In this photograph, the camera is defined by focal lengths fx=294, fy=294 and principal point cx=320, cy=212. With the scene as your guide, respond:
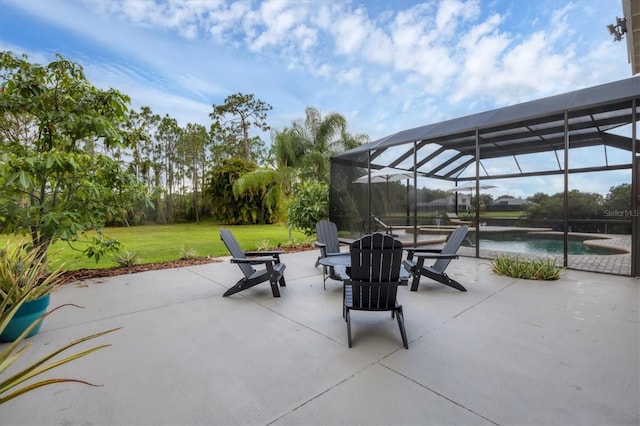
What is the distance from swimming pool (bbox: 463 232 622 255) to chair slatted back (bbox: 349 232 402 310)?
18.4 ft

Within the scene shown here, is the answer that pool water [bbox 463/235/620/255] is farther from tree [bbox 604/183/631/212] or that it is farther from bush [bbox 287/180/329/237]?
bush [bbox 287/180/329/237]

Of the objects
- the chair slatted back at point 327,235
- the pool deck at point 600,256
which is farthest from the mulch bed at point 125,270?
the pool deck at point 600,256

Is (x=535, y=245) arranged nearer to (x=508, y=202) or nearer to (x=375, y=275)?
(x=508, y=202)

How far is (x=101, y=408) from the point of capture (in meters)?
1.92

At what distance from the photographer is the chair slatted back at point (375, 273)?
116 inches

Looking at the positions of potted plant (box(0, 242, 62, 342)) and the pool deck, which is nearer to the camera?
potted plant (box(0, 242, 62, 342))

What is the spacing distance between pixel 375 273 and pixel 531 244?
22.3 ft

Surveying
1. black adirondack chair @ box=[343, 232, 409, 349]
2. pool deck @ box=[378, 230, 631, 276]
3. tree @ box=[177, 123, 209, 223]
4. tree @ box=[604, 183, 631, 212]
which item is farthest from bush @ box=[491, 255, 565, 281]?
tree @ box=[177, 123, 209, 223]

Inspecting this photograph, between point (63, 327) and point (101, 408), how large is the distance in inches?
75.8

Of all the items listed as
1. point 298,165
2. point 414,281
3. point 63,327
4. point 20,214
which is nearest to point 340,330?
point 414,281

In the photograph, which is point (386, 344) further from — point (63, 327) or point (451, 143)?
point (451, 143)

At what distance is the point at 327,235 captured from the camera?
6137 millimetres

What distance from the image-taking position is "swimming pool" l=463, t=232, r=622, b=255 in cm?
651

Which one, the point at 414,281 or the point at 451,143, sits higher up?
the point at 451,143
